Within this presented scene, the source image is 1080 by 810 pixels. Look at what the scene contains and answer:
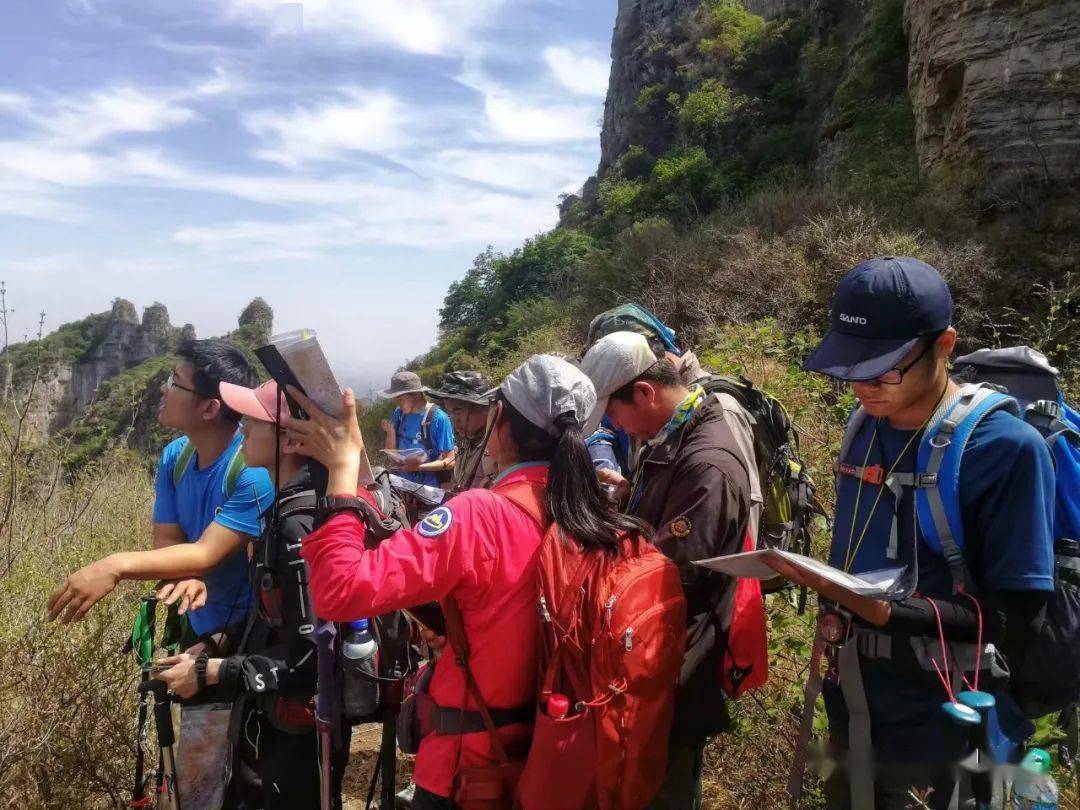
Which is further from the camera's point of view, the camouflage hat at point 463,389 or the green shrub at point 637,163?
the green shrub at point 637,163

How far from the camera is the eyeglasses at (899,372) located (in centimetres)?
169

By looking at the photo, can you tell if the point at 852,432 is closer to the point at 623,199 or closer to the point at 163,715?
the point at 163,715

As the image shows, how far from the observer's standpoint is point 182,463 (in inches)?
111

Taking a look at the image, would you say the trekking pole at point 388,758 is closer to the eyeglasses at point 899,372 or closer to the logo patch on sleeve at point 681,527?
the logo patch on sleeve at point 681,527

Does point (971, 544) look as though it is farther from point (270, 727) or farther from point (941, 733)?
point (270, 727)

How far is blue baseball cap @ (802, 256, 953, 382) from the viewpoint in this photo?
167 cm

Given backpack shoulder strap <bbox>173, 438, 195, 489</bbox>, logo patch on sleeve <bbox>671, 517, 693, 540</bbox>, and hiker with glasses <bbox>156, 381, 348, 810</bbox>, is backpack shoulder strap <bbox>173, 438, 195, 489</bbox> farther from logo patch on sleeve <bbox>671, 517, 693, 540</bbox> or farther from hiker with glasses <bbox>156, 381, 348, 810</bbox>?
logo patch on sleeve <bbox>671, 517, 693, 540</bbox>

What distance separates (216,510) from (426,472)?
3.84 meters

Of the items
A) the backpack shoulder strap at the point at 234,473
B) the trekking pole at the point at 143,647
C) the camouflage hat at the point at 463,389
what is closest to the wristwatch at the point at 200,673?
the trekking pole at the point at 143,647

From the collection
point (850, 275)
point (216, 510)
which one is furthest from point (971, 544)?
point (216, 510)

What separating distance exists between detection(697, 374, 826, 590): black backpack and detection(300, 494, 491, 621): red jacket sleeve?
1176 mm

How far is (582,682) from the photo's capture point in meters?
1.73

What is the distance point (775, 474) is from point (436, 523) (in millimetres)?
1347

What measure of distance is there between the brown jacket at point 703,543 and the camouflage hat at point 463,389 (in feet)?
9.88
